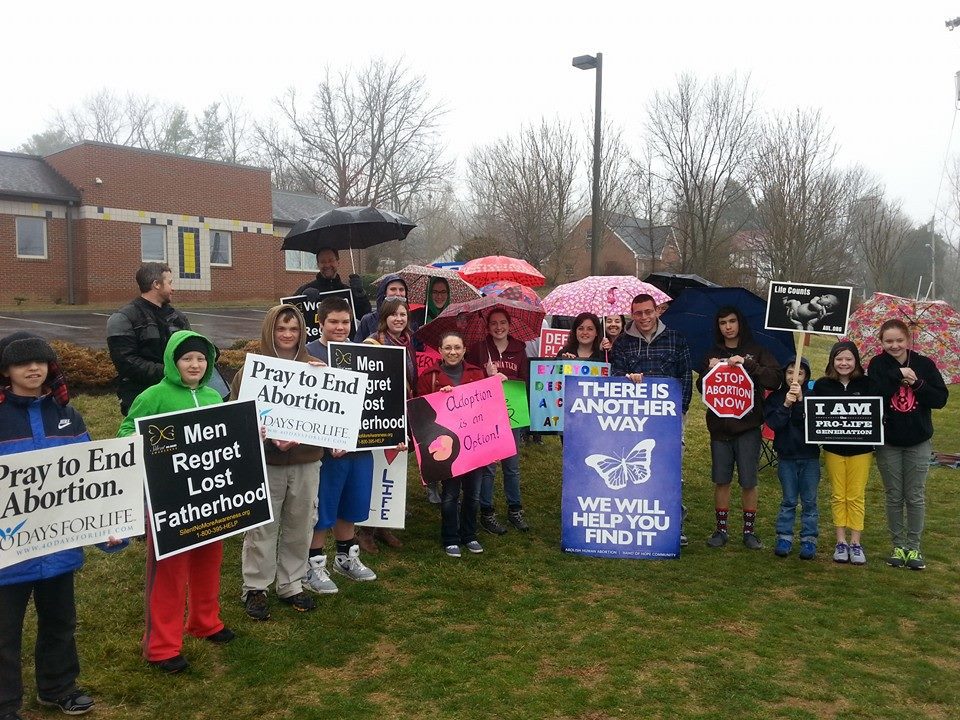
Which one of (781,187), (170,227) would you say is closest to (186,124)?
(170,227)

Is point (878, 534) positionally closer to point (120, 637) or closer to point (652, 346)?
point (652, 346)

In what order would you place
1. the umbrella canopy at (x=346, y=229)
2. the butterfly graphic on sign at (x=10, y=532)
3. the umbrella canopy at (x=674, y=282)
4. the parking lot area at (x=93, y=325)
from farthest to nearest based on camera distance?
the parking lot area at (x=93, y=325)
the umbrella canopy at (x=674, y=282)
the umbrella canopy at (x=346, y=229)
the butterfly graphic on sign at (x=10, y=532)

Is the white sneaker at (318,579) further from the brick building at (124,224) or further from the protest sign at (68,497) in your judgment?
the brick building at (124,224)

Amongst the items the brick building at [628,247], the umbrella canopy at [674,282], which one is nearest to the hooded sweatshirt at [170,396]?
the umbrella canopy at [674,282]

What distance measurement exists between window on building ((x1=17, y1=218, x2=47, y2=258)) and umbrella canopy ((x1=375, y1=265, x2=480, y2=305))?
2272 centimetres

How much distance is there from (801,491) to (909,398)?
3.62 feet

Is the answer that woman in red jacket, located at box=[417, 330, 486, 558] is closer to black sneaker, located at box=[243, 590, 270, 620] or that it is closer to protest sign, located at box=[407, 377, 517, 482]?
protest sign, located at box=[407, 377, 517, 482]

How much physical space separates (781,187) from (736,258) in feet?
11.5

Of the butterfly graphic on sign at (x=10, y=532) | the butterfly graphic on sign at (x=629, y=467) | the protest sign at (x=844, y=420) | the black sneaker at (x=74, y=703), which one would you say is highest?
the protest sign at (x=844, y=420)

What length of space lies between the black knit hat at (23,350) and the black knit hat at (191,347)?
0.63m

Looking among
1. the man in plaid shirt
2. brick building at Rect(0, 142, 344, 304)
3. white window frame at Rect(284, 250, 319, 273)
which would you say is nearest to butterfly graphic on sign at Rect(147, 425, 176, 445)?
the man in plaid shirt

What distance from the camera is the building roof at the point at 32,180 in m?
25.5

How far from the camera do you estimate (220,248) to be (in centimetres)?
3089

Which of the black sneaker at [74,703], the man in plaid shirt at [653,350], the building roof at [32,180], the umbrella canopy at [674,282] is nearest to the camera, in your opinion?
the black sneaker at [74,703]
